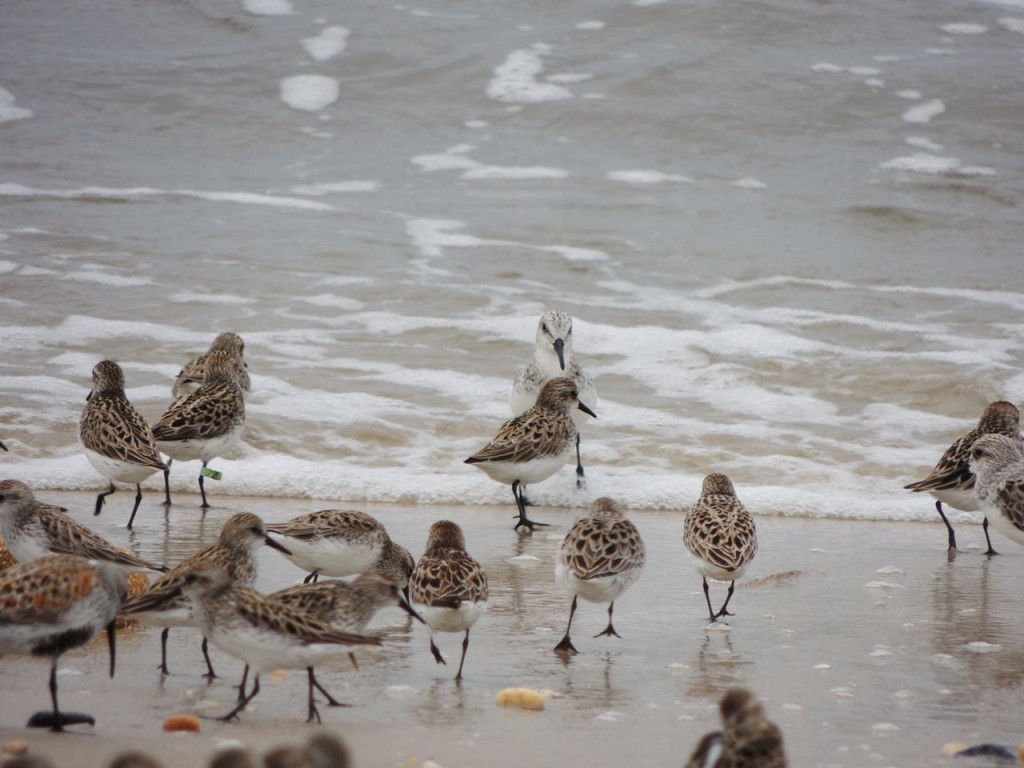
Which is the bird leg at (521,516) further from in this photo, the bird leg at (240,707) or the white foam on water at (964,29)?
the white foam on water at (964,29)

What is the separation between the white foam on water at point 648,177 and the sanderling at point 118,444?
9.88m

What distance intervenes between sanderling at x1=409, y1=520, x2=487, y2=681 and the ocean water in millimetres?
3349

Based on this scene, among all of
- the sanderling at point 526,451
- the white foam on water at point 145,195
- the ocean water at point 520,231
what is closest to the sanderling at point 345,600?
the sanderling at point 526,451

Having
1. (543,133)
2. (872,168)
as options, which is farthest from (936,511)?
(543,133)

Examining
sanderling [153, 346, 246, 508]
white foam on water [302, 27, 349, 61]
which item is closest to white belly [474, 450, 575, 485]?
sanderling [153, 346, 246, 508]

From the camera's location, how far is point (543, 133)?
58.6 ft

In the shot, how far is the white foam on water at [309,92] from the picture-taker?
60.1ft

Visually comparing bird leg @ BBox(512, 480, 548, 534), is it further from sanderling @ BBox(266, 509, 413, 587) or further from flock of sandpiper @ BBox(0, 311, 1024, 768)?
sanderling @ BBox(266, 509, 413, 587)

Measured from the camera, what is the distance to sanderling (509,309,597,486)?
373 inches

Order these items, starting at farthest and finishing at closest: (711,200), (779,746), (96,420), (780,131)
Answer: (780,131) < (711,200) < (96,420) < (779,746)

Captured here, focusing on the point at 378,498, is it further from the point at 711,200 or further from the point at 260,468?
the point at 711,200

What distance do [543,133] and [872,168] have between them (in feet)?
14.1

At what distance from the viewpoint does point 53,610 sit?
4145mm

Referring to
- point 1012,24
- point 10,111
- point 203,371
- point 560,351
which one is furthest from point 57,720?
point 1012,24
